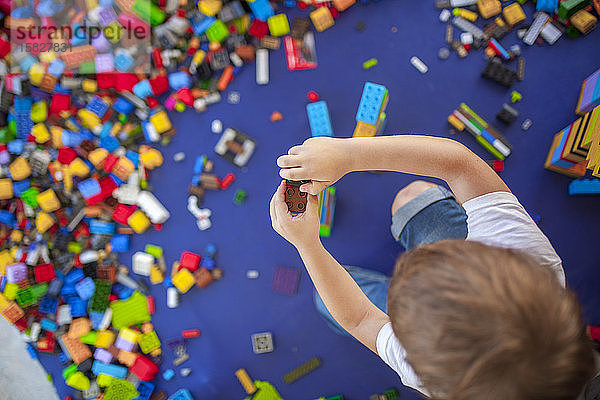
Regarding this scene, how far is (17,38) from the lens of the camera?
1182mm

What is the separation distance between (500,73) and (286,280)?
75cm

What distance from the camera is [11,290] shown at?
43.5 inches

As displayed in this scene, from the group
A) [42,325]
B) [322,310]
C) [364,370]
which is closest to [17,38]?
[42,325]

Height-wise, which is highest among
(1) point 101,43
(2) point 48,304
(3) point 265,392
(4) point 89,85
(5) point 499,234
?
(1) point 101,43

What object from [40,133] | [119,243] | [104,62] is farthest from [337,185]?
[40,133]

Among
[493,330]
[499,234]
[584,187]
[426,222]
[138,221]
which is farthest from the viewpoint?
[138,221]

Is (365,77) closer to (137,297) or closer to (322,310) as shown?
(322,310)

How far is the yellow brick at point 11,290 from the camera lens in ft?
3.62

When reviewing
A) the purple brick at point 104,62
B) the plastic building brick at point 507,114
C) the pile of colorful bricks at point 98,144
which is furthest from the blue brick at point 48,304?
the plastic building brick at point 507,114

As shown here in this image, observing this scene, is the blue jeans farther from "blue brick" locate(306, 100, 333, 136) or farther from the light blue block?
the light blue block

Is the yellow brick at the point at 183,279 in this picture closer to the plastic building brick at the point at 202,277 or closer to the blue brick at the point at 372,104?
the plastic building brick at the point at 202,277

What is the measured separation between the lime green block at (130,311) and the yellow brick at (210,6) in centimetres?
77

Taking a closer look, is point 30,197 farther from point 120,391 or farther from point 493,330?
point 493,330

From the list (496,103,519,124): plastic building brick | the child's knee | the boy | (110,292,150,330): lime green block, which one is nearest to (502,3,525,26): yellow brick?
(496,103,519,124): plastic building brick
